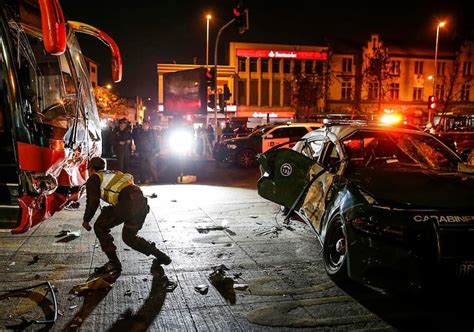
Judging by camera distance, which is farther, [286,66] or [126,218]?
[286,66]

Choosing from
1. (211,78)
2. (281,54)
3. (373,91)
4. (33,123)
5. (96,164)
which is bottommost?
(96,164)

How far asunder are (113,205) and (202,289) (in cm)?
140

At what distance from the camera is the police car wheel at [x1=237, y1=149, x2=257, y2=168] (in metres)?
17.2

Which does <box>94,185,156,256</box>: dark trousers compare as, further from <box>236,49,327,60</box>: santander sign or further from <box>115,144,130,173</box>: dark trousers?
<box>236,49,327,60</box>: santander sign

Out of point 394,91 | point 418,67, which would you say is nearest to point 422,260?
point 394,91

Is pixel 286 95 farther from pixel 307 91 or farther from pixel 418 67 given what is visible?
pixel 418 67

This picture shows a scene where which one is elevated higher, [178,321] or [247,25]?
[247,25]

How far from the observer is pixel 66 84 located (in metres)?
6.49

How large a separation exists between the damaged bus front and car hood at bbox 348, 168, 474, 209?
3.47m

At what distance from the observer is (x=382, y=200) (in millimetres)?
4348

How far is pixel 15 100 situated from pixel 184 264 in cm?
271

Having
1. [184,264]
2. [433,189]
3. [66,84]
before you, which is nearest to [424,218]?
[433,189]

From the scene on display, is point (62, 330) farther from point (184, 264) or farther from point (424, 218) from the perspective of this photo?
point (424, 218)

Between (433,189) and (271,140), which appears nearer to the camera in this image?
(433,189)
